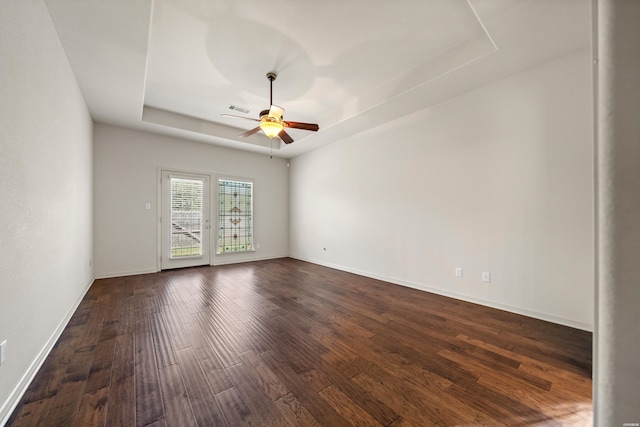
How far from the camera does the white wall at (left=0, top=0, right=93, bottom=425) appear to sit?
146 centimetres

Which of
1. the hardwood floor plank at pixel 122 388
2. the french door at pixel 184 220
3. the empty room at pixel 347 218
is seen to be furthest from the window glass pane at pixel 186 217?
the hardwood floor plank at pixel 122 388

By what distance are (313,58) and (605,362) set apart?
3444mm

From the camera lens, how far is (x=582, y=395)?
1587 mm

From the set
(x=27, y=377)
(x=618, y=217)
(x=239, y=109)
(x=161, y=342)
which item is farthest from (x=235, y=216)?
(x=618, y=217)

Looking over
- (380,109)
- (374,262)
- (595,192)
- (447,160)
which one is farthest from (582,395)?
(380,109)

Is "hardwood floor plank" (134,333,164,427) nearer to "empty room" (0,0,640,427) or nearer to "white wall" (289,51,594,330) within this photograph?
"empty room" (0,0,640,427)

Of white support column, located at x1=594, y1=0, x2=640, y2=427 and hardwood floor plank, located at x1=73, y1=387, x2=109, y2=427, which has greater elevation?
white support column, located at x1=594, y1=0, x2=640, y2=427

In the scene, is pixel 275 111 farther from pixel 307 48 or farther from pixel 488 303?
pixel 488 303

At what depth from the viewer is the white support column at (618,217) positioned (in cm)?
48

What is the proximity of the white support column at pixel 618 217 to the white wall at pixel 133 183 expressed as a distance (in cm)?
603

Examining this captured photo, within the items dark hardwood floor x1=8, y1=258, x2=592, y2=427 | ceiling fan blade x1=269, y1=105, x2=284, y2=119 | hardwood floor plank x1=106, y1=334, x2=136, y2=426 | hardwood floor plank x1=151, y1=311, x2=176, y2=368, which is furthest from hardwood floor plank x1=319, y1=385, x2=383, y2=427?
ceiling fan blade x1=269, y1=105, x2=284, y2=119

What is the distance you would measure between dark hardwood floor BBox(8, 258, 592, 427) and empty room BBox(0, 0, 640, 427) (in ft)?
0.06

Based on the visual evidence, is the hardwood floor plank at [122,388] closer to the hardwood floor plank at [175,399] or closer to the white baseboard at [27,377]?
the hardwood floor plank at [175,399]

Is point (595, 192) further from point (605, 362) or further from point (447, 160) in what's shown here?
point (447, 160)
